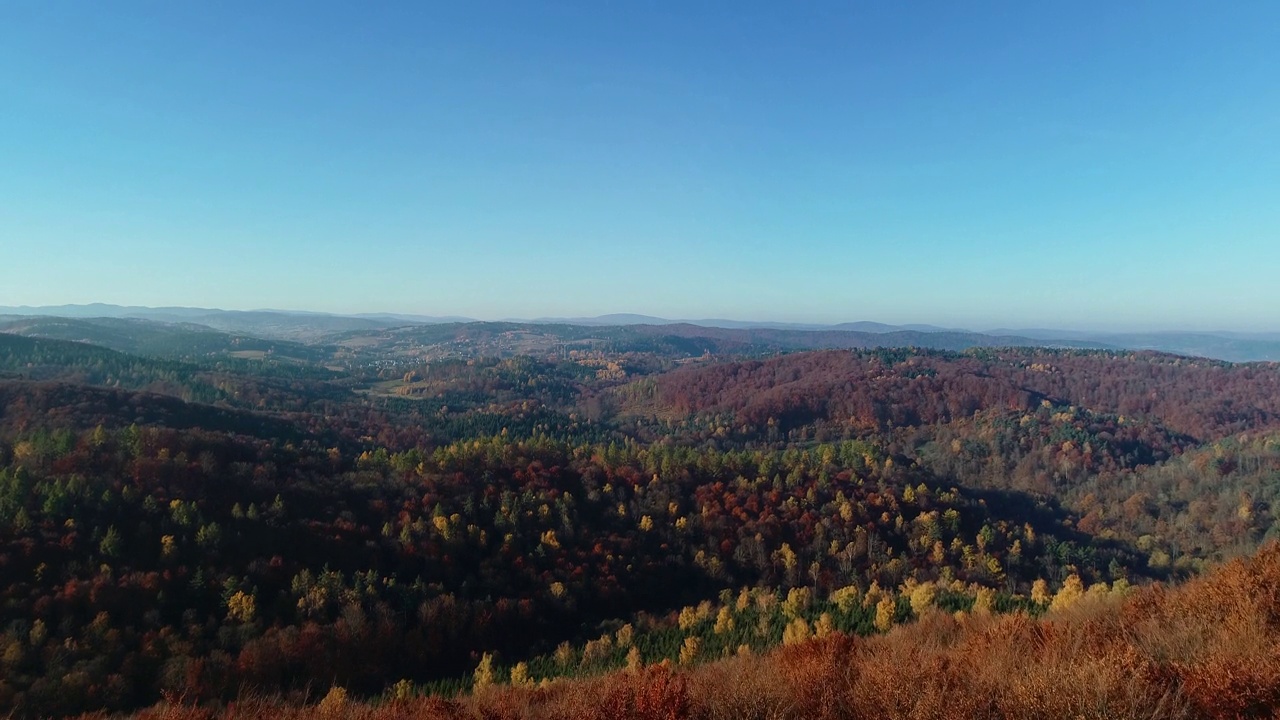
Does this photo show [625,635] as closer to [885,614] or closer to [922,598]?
[885,614]

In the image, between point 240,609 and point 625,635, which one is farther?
point 625,635

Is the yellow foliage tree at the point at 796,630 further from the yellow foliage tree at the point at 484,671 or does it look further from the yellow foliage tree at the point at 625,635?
the yellow foliage tree at the point at 484,671

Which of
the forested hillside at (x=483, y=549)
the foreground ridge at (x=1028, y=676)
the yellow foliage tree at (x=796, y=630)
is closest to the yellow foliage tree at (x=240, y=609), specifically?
the forested hillside at (x=483, y=549)

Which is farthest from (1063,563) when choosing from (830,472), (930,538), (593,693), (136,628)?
(136,628)

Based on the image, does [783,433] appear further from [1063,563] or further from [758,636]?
[758,636]

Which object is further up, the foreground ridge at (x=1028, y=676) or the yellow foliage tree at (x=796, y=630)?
the foreground ridge at (x=1028, y=676)

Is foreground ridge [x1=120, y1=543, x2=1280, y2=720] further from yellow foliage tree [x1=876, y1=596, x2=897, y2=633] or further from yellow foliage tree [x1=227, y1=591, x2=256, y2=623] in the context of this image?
yellow foliage tree [x1=227, y1=591, x2=256, y2=623]

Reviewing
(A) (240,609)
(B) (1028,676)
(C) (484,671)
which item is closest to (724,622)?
(C) (484,671)

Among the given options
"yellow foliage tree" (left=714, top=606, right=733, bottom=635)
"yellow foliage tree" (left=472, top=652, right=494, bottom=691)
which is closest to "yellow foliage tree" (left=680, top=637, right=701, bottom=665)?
"yellow foliage tree" (left=714, top=606, right=733, bottom=635)

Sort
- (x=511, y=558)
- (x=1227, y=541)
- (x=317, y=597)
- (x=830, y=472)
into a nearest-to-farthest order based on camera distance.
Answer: (x=317, y=597)
(x=511, y=558)
(x=1227, y=541)
(x=830, y=472)

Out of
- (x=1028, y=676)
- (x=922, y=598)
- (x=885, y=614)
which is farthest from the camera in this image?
(x=922, y=598)

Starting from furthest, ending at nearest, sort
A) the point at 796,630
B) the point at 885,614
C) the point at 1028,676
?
the point at 885,614 → the point at 796,630 → the point at 1028,676
